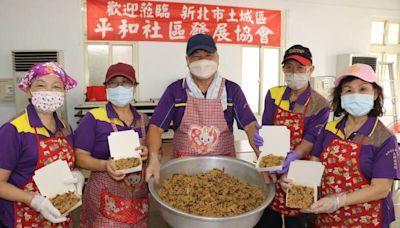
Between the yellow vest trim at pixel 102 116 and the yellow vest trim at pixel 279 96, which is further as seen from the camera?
the yellow vest trim at pixel 279 96

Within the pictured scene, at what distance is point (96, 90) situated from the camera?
14.2ft

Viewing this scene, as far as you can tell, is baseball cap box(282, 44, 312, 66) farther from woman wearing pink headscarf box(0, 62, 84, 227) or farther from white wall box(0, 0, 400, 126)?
white wall box(0, 0, 400, 126)

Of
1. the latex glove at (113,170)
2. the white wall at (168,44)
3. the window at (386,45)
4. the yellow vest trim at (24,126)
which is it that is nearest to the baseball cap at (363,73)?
the latex glove at (113,170)

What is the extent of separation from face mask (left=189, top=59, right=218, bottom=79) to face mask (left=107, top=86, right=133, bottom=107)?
1.21ft

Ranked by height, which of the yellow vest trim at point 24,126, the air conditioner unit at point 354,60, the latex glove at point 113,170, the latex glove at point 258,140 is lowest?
the latex glove at point 113,170

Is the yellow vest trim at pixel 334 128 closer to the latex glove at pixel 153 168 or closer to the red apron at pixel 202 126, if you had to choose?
the red apron at pixel 202 126

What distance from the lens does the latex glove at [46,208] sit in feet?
3.94

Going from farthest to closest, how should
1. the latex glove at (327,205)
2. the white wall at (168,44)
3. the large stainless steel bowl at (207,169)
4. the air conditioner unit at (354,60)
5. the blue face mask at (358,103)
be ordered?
the air conditioner unit at (354,60)
the white wall at (168,44)
the blue face mask at (358,103)
the latex glove at (327,205)
the large stainless steel bowl at (207,169)

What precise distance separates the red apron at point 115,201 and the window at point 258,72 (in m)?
4.10

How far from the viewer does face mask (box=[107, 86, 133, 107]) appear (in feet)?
5.09

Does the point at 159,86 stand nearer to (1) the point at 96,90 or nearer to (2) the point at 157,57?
(2) the point at 157,57

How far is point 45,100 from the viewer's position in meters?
1.36

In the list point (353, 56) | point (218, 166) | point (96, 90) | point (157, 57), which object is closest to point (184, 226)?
point (218, 166)

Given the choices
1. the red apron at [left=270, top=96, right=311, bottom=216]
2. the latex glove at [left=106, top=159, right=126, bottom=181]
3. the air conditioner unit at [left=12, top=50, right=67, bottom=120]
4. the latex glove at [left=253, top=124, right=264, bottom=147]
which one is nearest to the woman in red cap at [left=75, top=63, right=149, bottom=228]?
the latex glove at [left=106, top=159, right=126, bottom=181]
